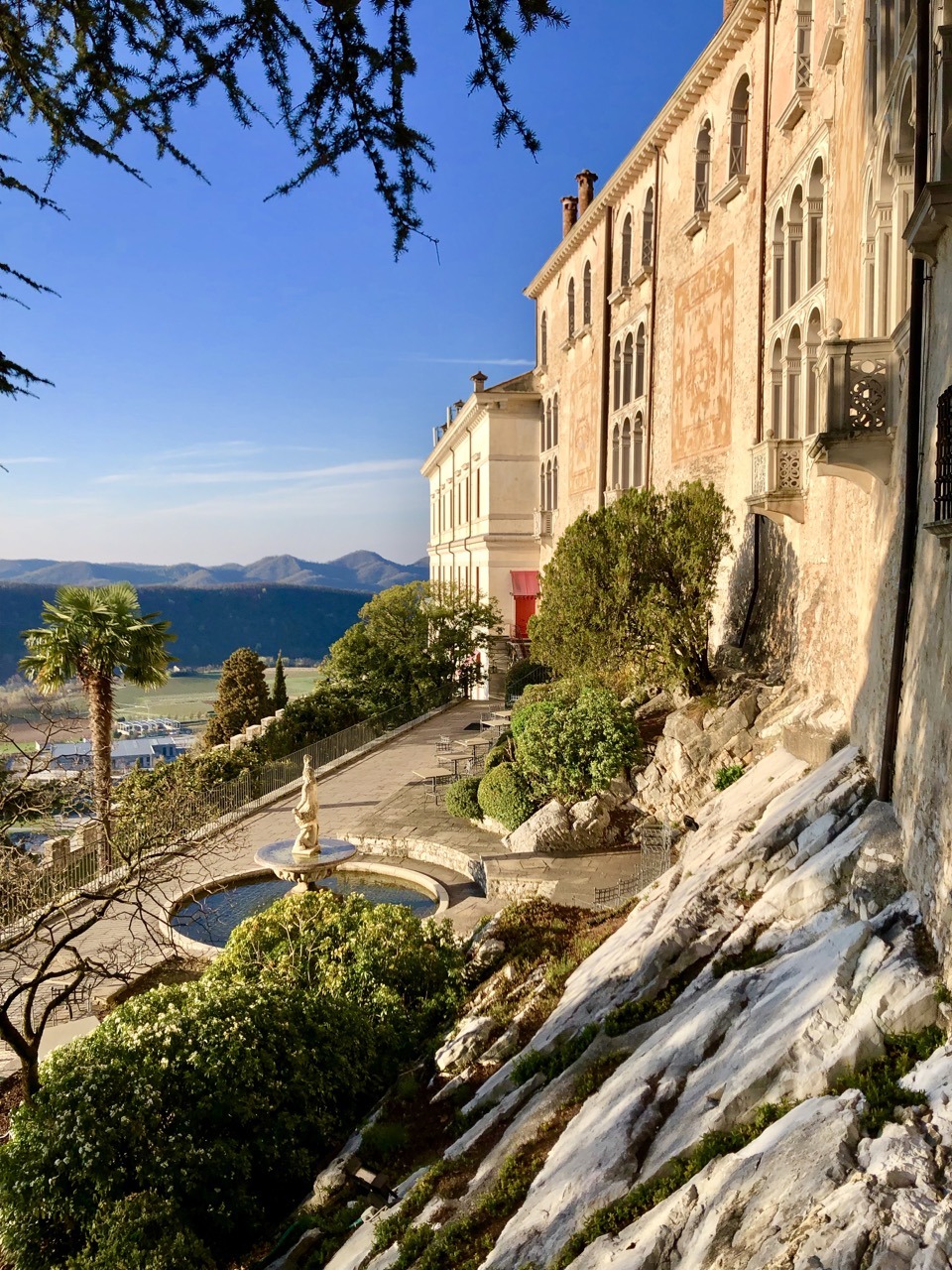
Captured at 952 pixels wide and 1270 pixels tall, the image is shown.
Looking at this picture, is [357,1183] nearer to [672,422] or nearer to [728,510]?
[728,510]

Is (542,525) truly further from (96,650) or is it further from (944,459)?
(944,459)

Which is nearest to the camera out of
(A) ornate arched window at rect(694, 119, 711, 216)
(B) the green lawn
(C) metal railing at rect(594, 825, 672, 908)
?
(C) metal railing at rect(594, 825, 672, 908)

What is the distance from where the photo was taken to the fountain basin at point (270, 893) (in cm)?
1642

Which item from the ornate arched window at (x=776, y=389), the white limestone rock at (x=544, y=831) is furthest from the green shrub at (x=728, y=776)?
the ornate arched window at (x=776, y=389)

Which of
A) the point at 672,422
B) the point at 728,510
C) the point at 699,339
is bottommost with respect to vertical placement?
the point at 728,510

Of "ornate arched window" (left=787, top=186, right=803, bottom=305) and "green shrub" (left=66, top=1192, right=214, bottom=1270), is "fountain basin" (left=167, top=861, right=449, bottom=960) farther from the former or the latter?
"ornate arched window" (left=787, top=186, right=803, bottom=305)

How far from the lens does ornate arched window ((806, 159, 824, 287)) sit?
51.4 feet

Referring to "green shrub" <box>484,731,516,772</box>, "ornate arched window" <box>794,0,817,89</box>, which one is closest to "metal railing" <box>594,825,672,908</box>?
"green shrub" <box>484,731,516,772</box>

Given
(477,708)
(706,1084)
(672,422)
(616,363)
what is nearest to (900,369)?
(706,1084)

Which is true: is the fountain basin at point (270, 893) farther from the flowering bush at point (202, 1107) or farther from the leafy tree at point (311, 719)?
the leafy tree at point (311, 719)

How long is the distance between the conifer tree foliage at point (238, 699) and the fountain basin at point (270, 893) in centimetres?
1873

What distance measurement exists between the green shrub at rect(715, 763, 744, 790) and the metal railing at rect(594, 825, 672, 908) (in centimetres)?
108

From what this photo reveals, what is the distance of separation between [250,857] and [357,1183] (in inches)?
451

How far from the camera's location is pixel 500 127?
4566 millimetres
